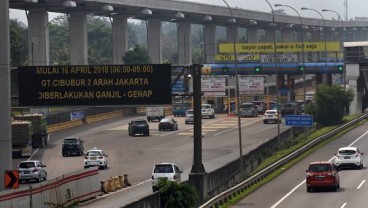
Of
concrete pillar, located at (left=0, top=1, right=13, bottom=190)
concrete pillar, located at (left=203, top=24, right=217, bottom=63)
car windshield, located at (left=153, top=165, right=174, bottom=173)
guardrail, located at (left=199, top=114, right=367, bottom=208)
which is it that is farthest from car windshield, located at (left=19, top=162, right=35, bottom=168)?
concrete pillar, located at (left=203, top=24, right=217, bottom=63)

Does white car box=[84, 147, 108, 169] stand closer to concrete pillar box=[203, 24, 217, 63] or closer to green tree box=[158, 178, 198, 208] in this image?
green tree box=[158, 178, 198, 208]

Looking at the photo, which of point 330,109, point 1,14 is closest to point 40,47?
point 330,109

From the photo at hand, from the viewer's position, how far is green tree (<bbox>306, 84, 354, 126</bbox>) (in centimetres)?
9619

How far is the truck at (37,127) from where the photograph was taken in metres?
81.4

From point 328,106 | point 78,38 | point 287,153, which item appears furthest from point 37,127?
point 78,38

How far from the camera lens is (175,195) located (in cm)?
4019

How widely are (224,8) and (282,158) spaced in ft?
276

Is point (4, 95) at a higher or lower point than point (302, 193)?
higher

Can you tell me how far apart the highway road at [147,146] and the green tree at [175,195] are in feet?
24.3

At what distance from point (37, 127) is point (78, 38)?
31458 millimetres

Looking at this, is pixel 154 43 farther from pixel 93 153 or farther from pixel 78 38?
pixel 93 153

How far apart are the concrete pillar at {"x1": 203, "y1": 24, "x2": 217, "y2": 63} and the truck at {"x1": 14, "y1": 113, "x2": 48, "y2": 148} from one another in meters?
65.4

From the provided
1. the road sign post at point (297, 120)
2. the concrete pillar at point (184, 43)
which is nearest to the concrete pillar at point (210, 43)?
the concrete pillar at point (184, 43)

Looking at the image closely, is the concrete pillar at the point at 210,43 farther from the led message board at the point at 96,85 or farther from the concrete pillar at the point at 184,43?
the led message board at the point at 96,85
